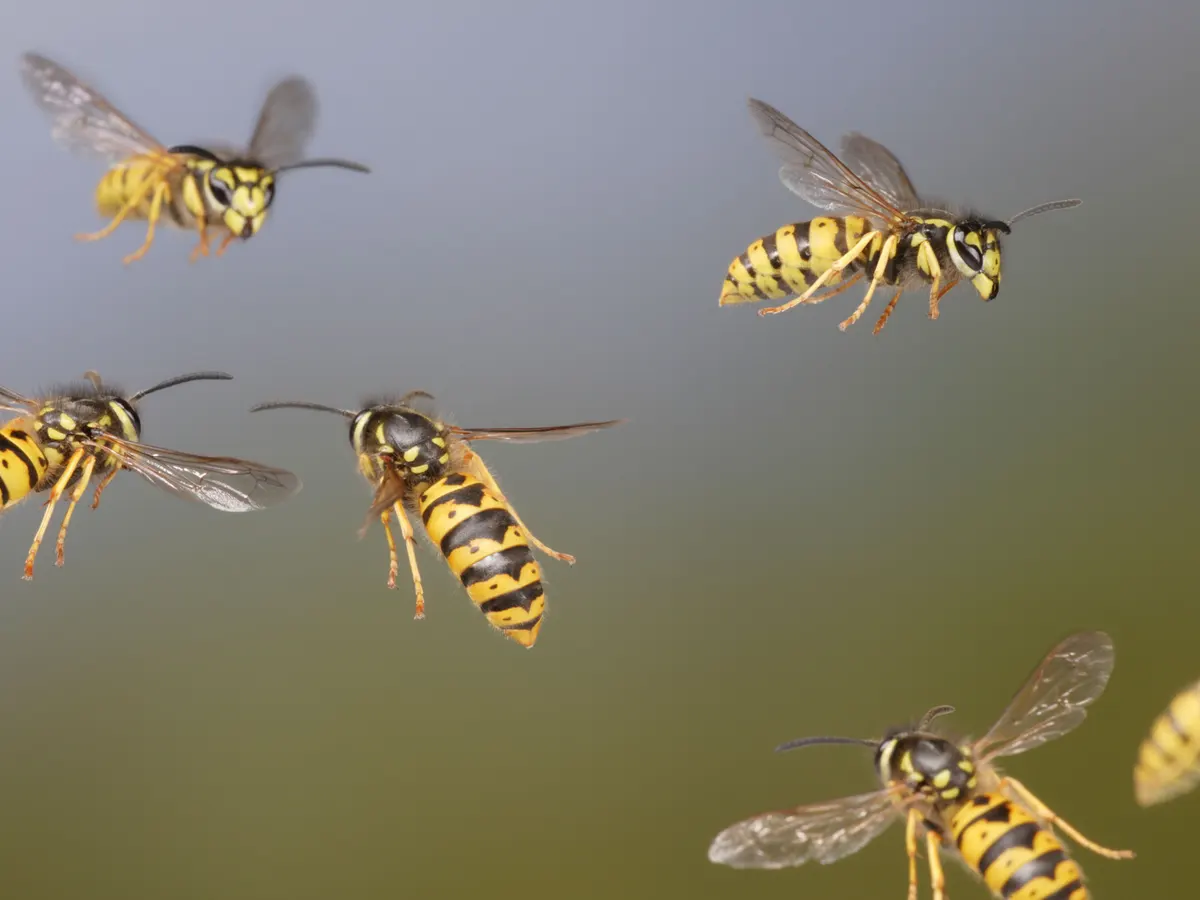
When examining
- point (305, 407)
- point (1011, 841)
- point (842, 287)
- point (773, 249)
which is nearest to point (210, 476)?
point (305, 407)

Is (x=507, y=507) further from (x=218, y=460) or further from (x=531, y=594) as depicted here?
(x=218, y=460)

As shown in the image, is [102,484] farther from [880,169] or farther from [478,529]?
[880,169]

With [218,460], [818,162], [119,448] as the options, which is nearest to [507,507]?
[218,460]

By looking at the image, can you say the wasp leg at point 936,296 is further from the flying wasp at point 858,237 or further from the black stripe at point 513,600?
the black stripe at point 513,600

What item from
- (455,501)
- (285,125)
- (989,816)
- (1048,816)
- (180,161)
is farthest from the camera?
(285,125)

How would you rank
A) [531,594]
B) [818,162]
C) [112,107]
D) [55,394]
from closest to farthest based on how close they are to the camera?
[531,594]
[55,394]
[818,162]
[112,107]

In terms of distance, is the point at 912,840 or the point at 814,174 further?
the point at 814,174

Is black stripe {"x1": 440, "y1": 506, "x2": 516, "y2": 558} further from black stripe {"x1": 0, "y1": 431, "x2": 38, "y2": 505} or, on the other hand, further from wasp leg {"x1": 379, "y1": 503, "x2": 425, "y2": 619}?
black stripe {"x1": 0, "y1": 431, "x2": 38, "y2": 505}
